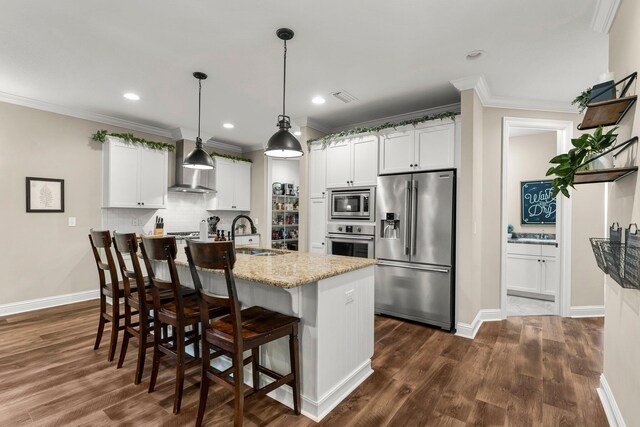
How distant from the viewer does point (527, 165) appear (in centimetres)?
527

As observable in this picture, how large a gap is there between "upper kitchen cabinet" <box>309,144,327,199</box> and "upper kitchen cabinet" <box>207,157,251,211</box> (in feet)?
7.63

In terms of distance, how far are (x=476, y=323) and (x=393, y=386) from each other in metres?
1.66

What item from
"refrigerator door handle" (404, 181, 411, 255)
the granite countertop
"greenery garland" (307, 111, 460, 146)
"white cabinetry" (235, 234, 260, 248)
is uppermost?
"greenery garland" (307, 111, 460, 146)

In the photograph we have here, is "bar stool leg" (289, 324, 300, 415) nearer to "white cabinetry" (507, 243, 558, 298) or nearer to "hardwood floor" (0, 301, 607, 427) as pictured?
"hardwood floor" (0, 301, 607, 427)

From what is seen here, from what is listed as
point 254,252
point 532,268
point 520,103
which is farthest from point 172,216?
point 532,268

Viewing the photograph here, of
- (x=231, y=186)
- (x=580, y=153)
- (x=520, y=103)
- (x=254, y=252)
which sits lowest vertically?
(x=254, y=252)

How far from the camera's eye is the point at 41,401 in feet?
6.98

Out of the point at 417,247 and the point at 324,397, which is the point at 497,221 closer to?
the point at 417,247

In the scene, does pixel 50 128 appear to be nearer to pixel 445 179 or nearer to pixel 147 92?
pixel 147 92

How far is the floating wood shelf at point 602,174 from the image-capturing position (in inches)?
66.5

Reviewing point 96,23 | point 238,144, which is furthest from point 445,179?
point 238,144

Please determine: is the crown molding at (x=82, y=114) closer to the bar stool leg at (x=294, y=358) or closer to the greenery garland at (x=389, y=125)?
the greenery garland at (x=389, y=125)

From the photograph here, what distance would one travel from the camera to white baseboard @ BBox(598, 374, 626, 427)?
1.85m

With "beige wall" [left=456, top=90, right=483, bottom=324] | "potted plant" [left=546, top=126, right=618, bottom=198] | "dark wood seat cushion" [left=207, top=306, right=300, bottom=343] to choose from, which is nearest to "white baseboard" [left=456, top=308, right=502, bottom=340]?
"beige wall" [left=456, top=90, right=483, bottom=324]
